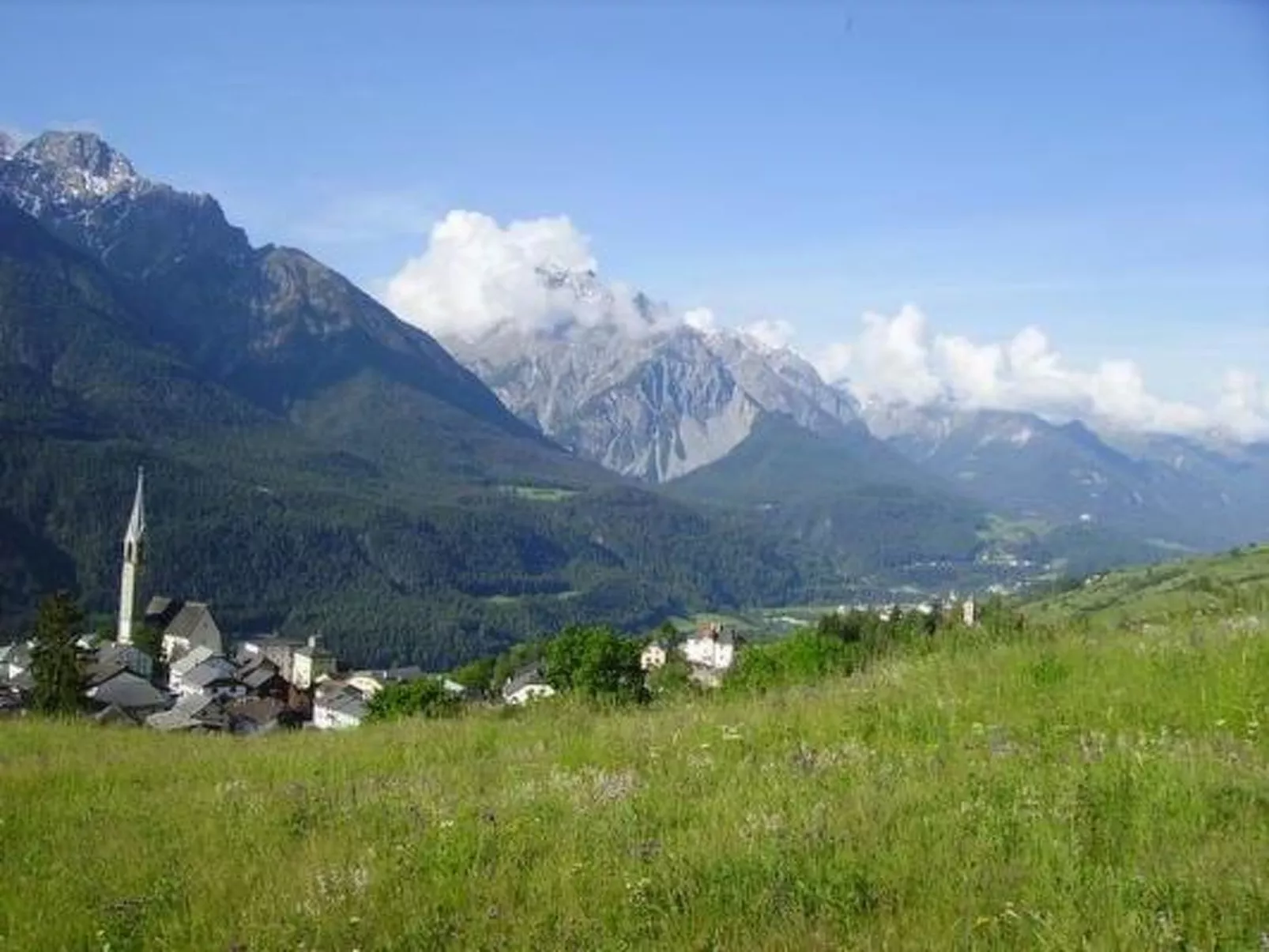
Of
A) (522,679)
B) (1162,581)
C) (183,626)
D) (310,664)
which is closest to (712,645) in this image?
(522,679)

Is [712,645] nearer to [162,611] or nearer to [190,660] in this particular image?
[190,660]

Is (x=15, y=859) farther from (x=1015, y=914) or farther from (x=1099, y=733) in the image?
(x=1099, y=733)

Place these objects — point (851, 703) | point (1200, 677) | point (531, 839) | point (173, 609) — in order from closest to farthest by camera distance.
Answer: point (531, 839), point (1200, 677), point (851, 703), point (173, 609)

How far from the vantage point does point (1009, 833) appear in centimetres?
595

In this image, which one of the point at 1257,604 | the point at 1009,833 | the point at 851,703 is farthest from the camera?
the point at 1257,604

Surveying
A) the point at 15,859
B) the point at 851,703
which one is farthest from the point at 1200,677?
the point at 15,859

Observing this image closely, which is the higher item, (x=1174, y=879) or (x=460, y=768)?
(x=1174, y=879)

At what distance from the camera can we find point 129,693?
86.1m

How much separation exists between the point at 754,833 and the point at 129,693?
89713 mm

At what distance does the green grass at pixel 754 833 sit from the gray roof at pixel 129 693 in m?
77.2

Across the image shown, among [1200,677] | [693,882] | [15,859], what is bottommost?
[15,859]

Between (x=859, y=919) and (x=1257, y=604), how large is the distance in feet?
34.8

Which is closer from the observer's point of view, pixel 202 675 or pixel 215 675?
pixel 215 675

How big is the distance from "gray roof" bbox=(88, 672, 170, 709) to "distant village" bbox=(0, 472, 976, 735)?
13cm
